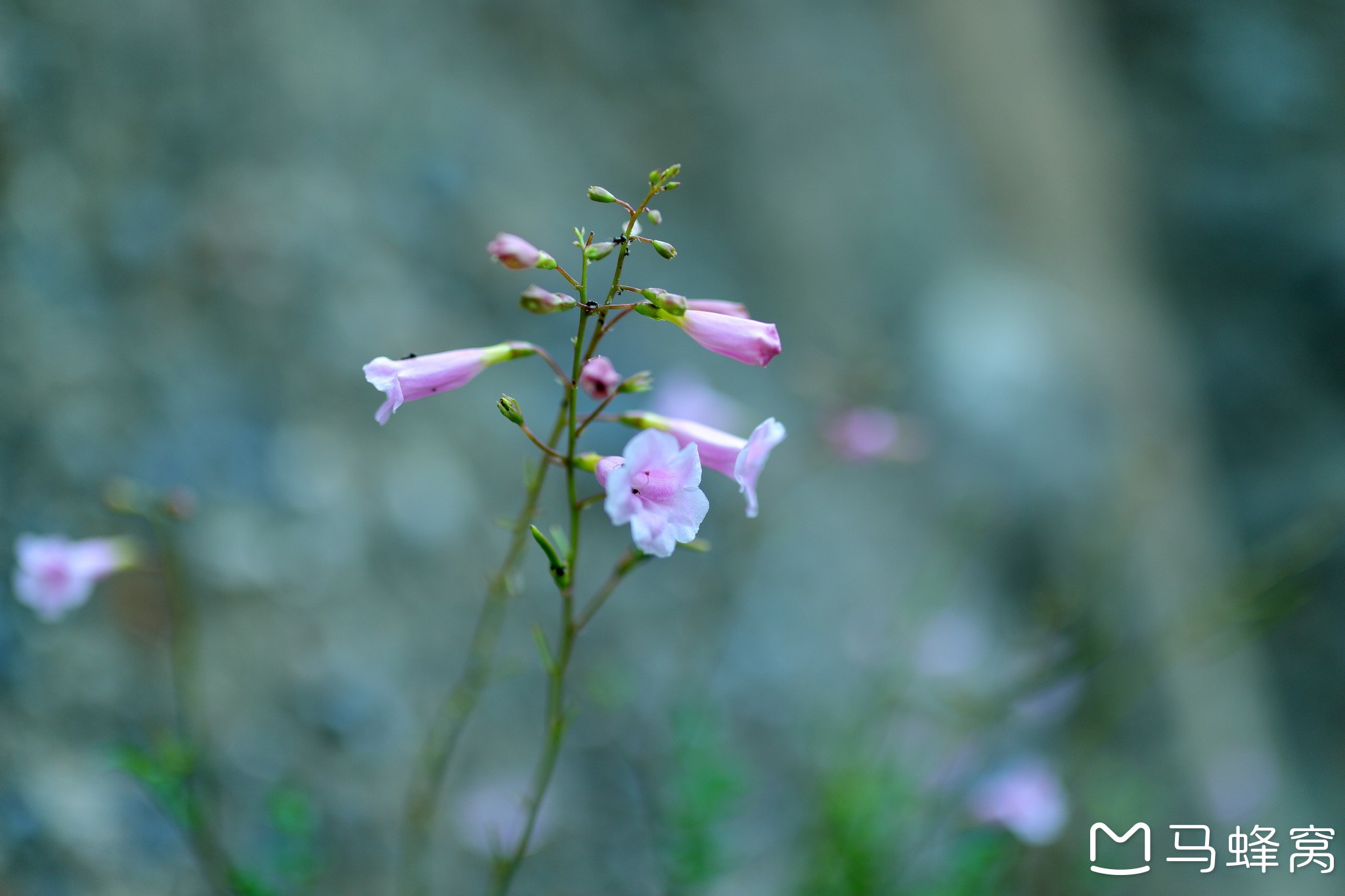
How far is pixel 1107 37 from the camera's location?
4.91 meters

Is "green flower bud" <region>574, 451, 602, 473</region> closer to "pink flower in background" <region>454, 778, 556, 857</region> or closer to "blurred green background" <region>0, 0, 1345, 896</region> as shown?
"blurred green background" <region>0, 0, 1345, 896</region>

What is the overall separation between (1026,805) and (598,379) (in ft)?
5.09

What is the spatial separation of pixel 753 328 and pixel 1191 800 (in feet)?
14.0

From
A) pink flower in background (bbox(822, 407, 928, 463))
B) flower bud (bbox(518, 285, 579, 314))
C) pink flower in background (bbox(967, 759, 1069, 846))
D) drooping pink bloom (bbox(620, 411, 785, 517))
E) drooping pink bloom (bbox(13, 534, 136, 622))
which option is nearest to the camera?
flower bud (bbox(518, 285, 579, 314))

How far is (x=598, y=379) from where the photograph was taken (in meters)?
1.18

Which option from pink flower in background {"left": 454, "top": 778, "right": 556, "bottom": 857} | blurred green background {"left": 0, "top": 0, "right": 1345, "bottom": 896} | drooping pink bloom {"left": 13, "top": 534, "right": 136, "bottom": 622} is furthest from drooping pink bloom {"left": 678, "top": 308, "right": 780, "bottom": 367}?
pink flower in background {"left": 454, "top": 778, "right": 556, "bottom": 857}

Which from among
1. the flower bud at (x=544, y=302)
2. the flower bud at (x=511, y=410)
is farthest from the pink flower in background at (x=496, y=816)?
the flower bud at (x=544, y=302)

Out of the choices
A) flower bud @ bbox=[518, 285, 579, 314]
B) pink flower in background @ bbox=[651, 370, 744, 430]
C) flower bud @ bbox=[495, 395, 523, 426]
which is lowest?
flower bud @ bbox=[495, 395, 523, 426]

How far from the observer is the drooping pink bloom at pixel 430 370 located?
1.22 m

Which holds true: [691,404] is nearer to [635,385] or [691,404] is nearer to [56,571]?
[635,385]

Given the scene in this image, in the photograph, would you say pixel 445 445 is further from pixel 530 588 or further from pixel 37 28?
pixel 37 28

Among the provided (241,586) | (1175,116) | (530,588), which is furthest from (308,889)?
(1175,116)

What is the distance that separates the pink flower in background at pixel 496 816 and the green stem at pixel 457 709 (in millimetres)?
106

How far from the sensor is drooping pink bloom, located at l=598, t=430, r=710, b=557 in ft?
3.41
